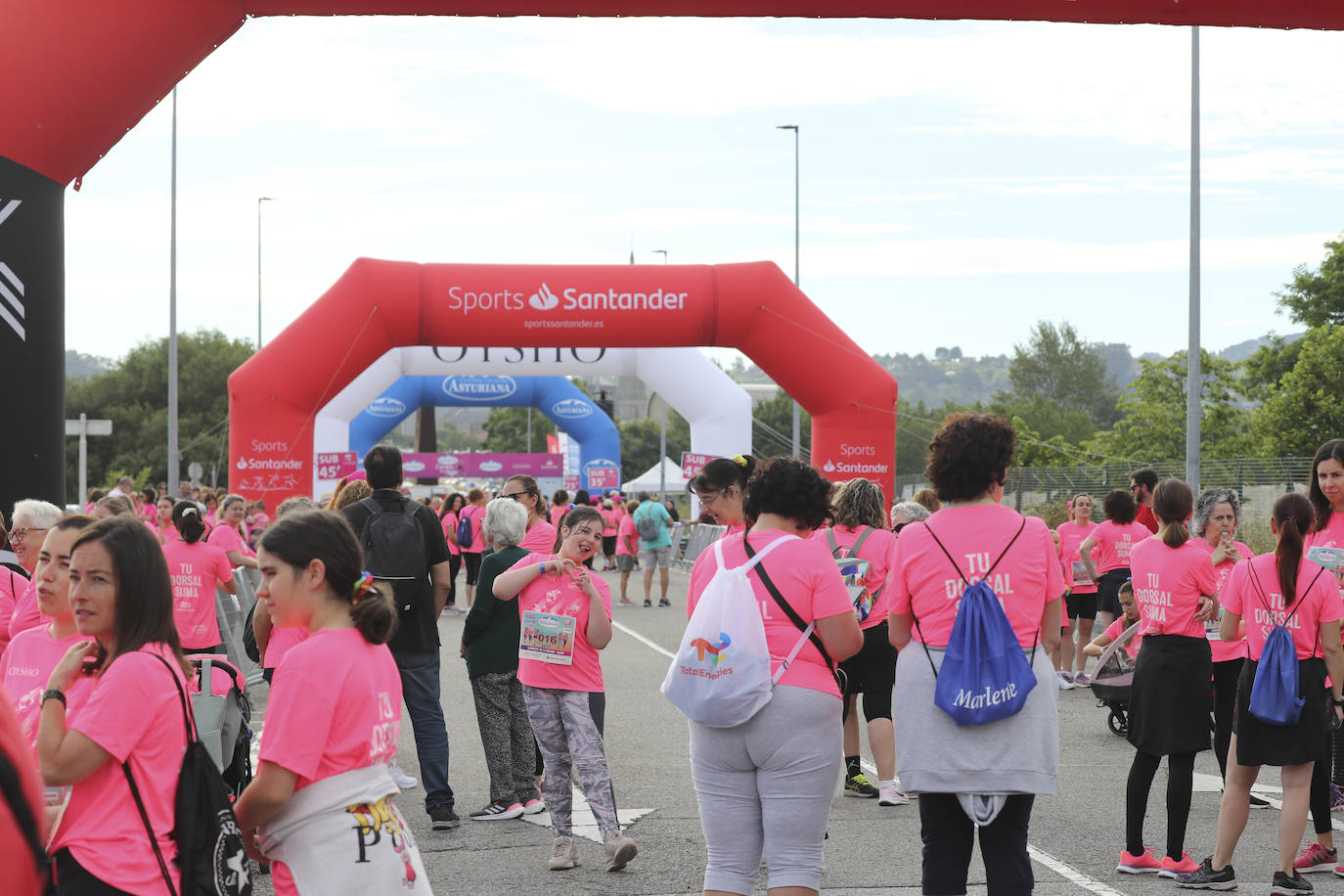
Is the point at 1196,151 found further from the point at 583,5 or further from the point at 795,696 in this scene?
the point at 795,696

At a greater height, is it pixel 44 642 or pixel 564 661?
pixel 44 642

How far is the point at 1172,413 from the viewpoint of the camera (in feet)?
172

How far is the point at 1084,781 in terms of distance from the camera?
8484mm

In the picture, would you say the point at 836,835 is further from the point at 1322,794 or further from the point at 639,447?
the point at 639,447

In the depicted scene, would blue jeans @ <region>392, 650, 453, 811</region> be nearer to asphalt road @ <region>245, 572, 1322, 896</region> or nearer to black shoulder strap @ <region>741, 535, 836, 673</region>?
asphalt road @ <region>245, 572, 1322, 896</region>

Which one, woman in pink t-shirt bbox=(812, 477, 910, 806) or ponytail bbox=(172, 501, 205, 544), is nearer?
woman in pink t-shirt bbox=(812, 477, 910, 806)

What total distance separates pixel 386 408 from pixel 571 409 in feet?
19.0

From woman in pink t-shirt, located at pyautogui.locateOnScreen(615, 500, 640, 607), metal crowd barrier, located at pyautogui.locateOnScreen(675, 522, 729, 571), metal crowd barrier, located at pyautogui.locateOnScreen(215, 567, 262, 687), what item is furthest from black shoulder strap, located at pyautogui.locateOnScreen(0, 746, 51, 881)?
metal crowd barrier, located at pyautogui.locateOnScreen(675, 522, 729, 571)

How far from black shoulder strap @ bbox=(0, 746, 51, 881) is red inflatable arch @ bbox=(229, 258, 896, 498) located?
16.7m

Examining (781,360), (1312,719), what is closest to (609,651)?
(781,360)

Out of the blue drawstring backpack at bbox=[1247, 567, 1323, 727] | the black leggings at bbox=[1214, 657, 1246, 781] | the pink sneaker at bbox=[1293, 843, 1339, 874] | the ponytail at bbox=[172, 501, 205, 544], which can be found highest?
the ponytail at bbox=[172, 501, 205, 544]

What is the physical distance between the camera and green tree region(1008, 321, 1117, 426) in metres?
106

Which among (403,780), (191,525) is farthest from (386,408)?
(403,780)

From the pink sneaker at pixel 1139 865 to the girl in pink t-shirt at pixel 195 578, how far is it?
5.62 meters
